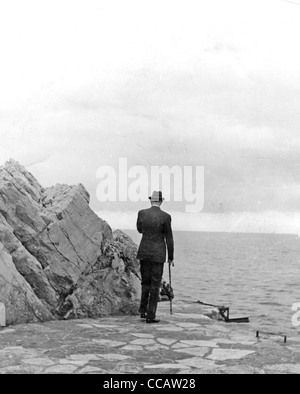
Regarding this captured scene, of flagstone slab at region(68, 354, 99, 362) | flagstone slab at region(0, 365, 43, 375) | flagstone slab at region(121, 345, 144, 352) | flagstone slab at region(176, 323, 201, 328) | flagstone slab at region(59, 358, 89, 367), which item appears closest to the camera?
flagstone slab at region(0, 365, 43, 375)

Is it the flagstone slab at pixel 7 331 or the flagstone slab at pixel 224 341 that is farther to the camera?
the flagstone slab at pixel 7 331

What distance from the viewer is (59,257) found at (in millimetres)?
9594

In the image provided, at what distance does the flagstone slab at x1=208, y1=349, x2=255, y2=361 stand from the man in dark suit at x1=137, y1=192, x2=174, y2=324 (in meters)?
2.02

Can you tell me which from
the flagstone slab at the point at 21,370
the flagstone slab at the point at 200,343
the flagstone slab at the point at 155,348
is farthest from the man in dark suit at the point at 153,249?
the flagstone slab at the point at 21,370

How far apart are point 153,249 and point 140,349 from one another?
2.25 meters

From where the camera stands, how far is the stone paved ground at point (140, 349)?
18.9ft

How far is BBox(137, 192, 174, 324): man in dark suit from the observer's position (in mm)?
8555

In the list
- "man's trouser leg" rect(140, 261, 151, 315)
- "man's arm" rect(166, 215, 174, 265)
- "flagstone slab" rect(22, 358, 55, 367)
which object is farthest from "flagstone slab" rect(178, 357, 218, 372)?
"man's trouser leg" rect(140, 261, 151, 315)

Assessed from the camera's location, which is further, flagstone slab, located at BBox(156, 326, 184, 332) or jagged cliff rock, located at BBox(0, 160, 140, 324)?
jagged cliff rock, located at BBox(0, 160, 140, 324)

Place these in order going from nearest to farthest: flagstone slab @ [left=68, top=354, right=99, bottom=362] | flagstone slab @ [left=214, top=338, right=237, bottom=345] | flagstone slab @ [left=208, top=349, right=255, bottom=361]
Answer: flagstone slab @ [left=68, top=354, right=99, bottom=362]
flagstone slab @ [left=208, top=349, right=255, bottom=361]
flagstone slab @ [left=214, top=338, right=237, bottom=345]

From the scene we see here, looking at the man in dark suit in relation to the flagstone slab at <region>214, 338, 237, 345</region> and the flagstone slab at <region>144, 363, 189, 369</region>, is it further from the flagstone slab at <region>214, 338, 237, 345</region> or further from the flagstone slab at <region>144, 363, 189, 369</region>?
the flagstone slab at <region>144, 363, 189, 369</region>

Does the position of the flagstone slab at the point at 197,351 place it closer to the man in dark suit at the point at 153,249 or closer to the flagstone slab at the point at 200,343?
the flagstone slab at the point at 200,343

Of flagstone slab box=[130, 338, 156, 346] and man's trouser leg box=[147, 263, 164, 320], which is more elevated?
man's trouser leg box=[147, 263, 164, 320]

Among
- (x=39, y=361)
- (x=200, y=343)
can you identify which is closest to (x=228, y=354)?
(x=200, y=343)
